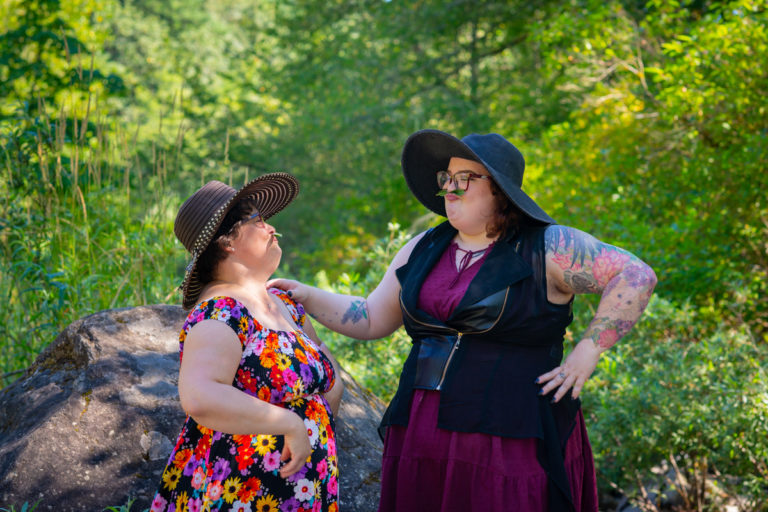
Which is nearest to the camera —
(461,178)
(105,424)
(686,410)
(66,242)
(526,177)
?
(461,178)

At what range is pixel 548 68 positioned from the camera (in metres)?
8.67

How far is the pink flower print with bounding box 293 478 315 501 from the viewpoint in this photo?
2.01 meters

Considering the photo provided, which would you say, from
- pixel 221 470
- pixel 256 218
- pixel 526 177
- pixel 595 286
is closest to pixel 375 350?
pixel 595 286

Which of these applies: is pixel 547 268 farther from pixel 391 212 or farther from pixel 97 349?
pixel 391 212

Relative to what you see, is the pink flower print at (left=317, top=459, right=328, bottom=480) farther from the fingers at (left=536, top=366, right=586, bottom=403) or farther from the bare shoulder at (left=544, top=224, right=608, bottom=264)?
the bare shoulder at (left=544, top=224, right=608, bottom=264)

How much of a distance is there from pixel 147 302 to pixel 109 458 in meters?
1.38

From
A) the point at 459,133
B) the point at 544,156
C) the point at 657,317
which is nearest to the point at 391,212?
the point at 459,133

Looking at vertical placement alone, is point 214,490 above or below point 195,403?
below

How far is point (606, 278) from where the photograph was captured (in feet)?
7.54

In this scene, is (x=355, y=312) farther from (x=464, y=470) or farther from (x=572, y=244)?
(x=572, y=244)

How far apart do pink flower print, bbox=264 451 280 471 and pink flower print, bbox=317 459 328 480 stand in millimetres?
147

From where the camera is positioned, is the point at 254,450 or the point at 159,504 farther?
the point at 159,504

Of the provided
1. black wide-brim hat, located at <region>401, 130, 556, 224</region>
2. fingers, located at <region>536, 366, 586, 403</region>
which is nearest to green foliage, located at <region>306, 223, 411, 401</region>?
black wide-brim hat, located at <region>401, 130, 556, 224</region>

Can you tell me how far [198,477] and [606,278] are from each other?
1323 millimetres
